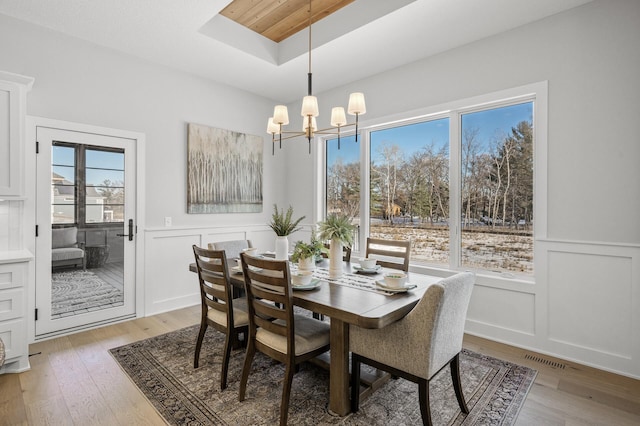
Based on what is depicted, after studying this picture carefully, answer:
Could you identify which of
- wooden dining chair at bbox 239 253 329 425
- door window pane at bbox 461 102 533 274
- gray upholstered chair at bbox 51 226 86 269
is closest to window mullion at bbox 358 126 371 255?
door window pane at bbox 461 102 533 274

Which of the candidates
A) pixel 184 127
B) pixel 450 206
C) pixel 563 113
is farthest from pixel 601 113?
pixel 184 127

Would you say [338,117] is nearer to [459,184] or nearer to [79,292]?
[459,184]

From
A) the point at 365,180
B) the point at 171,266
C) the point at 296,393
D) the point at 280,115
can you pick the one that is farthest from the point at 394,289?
the point at 171,266

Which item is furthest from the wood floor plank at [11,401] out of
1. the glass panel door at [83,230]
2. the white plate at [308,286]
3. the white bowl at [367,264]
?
the white bowl at [367,264]

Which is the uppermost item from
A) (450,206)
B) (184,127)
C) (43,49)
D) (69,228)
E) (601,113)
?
(43,49)

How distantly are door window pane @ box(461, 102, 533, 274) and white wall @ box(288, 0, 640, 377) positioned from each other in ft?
0.66

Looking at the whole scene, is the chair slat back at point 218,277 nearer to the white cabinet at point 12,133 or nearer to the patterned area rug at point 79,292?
the white cabinet at point 12,133

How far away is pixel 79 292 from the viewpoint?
3346 mm

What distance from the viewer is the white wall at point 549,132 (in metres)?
2.51

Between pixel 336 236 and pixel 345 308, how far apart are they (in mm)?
762

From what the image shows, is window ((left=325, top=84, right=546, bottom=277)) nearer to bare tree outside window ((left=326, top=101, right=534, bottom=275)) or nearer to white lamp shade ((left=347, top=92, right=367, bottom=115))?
bare tree outside window ((left=326, top=101, right=534, bottom=275))

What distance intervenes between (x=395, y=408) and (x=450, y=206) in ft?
Answer: 6.98

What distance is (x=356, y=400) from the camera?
202 centimetres

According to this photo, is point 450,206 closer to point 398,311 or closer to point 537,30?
point 537,30
